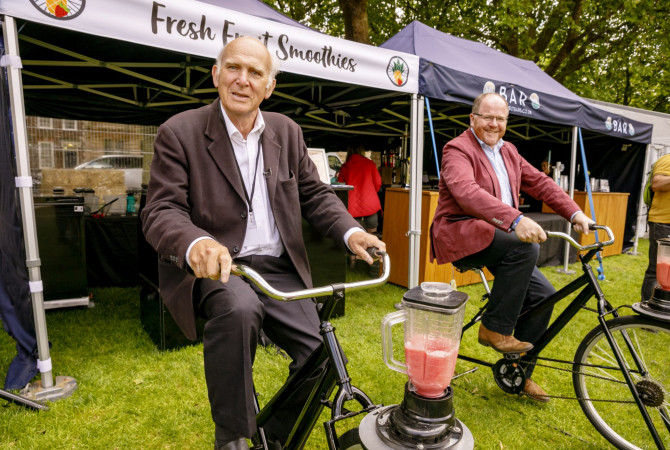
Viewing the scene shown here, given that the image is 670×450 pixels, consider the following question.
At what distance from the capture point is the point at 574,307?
103 inches

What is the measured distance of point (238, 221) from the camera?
1813 mm

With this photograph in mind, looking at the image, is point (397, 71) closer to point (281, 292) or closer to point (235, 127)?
point (235, 127)

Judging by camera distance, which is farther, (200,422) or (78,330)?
(78,330)

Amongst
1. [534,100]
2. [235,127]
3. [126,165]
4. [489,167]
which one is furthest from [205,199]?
[126,165]

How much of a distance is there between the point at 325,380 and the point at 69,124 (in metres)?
7.33

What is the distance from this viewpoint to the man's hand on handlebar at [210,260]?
1270mm

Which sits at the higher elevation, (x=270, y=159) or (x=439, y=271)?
(x=270, y=159)

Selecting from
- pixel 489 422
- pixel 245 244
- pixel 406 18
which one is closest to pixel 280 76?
pixel 245 244

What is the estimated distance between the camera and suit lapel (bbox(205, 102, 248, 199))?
179cm

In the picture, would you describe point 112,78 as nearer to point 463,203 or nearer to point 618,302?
point 463,203

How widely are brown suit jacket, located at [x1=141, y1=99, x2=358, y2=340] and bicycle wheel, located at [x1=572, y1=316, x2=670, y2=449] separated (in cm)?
170

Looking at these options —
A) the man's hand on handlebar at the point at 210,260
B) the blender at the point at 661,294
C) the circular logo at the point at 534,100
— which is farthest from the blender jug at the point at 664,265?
the circular logo at the point at 534,100

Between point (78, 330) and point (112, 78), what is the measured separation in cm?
316

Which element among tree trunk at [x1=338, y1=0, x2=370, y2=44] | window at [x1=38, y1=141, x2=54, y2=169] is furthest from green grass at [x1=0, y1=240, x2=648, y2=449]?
tree trunk at [x1=338, y1=0, x2=370, y2=44]
